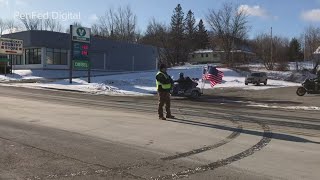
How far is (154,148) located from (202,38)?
13085cm

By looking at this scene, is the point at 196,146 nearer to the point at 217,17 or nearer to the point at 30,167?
the point at 30,167

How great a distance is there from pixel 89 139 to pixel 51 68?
52.3 meters

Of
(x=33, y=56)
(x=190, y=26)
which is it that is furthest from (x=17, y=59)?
(x=190, y=26)

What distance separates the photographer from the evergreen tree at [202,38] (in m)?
137

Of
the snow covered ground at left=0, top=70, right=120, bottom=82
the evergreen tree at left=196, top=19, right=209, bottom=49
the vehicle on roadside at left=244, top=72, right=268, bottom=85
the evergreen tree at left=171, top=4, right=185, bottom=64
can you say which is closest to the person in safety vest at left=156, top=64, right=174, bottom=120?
the vehicle on roadside at left=244, top=72, right=268, bottom=85

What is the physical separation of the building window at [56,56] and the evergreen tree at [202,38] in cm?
7578

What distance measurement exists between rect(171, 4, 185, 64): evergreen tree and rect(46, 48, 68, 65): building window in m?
41.2

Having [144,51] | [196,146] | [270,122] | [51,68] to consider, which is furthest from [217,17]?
[196,146]

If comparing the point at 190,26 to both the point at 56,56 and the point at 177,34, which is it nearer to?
the point at 177,34

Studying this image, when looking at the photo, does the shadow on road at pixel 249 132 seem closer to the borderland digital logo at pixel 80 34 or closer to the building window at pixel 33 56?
the borderland digital logo at pixel 80 34

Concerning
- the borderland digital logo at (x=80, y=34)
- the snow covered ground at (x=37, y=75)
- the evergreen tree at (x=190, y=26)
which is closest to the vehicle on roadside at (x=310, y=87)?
the borderland digital logo at (x=80, y=34)

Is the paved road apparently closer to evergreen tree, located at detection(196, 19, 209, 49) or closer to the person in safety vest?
the person in safety vest

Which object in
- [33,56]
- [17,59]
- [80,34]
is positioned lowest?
[17,59]

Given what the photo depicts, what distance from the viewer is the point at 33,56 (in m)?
62.0
